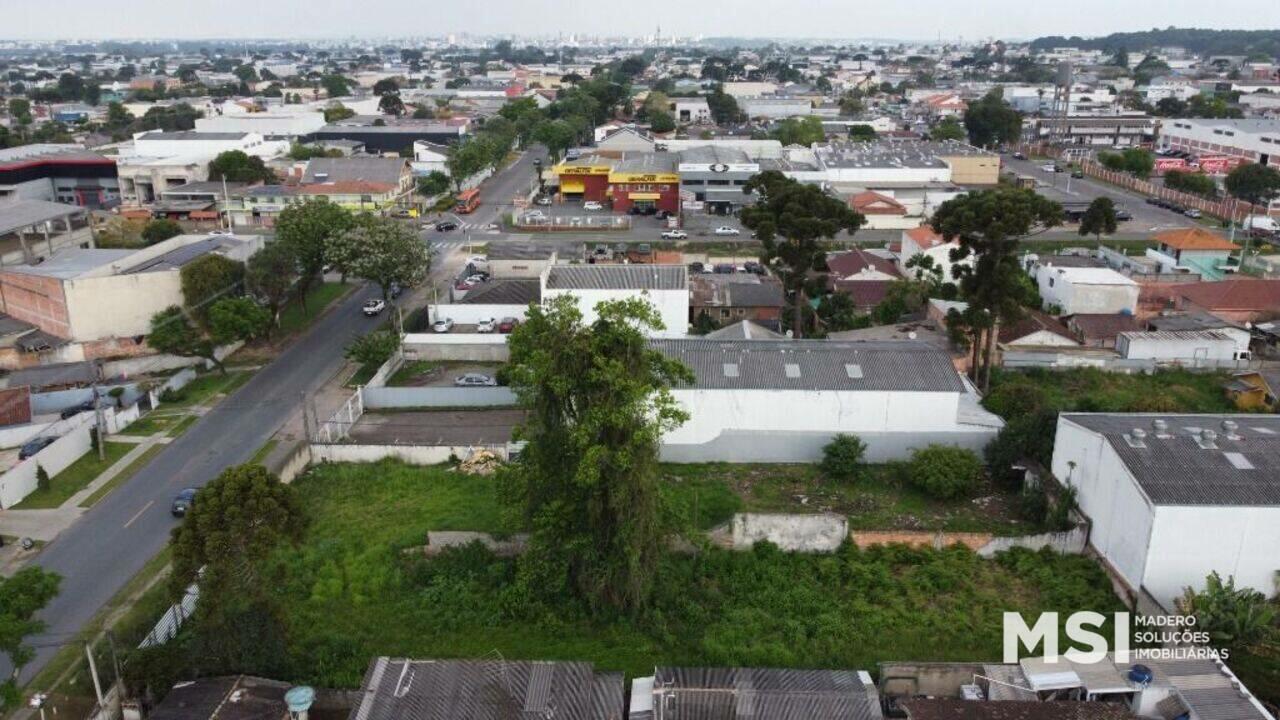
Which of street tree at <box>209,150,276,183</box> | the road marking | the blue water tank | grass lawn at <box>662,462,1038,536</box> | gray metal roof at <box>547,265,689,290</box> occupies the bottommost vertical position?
the road marking

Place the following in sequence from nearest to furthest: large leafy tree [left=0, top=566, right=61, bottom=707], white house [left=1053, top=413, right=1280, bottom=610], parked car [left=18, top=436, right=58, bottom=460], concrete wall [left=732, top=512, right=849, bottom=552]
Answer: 1. large leafy tree [left=0, top=566, right=61, bottom=707]
2. white house [left=1053, top=413, right=1280, bottom=610]
3. concrete wall [left=732, top=512, right=849, bottom=552]
4. parked car [left=18, top=436, right=58, bottom=460]

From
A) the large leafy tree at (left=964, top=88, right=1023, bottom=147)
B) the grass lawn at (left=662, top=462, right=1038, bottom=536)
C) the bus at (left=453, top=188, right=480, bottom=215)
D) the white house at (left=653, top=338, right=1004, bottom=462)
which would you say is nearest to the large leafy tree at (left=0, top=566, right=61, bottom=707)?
the grass lawn at (left=662, top=462, right=1038, bottom=536)

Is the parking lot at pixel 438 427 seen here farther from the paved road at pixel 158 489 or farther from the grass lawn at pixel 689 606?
the grass lawn at pixel 689 606

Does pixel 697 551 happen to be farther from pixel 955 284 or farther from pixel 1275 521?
pixel 955 284

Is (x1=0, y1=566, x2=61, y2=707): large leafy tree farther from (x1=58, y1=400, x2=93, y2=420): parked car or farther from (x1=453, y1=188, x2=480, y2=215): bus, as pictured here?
(x1=453, y1=188, x2=480, y2=215): bus

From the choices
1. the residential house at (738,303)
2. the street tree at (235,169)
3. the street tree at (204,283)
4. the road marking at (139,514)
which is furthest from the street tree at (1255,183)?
the street tree at (235,169)

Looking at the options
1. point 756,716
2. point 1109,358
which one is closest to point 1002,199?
point 1109,358
